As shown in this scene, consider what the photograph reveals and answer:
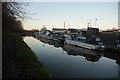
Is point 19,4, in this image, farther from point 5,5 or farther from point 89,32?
point 89,32

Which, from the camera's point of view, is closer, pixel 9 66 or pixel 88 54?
pixel 9 66

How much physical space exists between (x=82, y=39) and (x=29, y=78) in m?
27.9

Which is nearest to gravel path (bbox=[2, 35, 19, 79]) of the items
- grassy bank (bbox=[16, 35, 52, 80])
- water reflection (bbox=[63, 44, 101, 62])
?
grassy bank (bbox=[16, 35, 52, 80])

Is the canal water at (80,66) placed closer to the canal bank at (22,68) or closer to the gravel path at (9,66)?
the canal bank at (22,68)

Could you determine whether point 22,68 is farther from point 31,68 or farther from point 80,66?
point 80,66

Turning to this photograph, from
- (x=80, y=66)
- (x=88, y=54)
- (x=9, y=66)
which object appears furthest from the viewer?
(x=88, y=54)

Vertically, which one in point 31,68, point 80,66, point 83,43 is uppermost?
point 83,43

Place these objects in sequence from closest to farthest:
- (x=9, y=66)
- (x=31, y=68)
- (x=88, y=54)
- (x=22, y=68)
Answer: (x=9, y=66), (x=22, y=68), (x=31, y=68), (x=88, y=54)

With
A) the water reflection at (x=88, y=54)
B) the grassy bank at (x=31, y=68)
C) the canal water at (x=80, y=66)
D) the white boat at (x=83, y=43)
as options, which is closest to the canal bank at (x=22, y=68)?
the grassy bank at (x=31, y=68)

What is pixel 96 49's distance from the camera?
30031 mm

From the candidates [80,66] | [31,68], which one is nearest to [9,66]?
[31,68]

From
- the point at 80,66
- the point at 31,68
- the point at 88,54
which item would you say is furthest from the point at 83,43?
the point at 31,68

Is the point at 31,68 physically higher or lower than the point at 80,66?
higher

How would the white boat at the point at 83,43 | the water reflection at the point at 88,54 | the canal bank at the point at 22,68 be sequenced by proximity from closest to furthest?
the canal bank at the point at 22,68 < the water reflection at the point at 88,54 < the white boat at the point at 83,43
